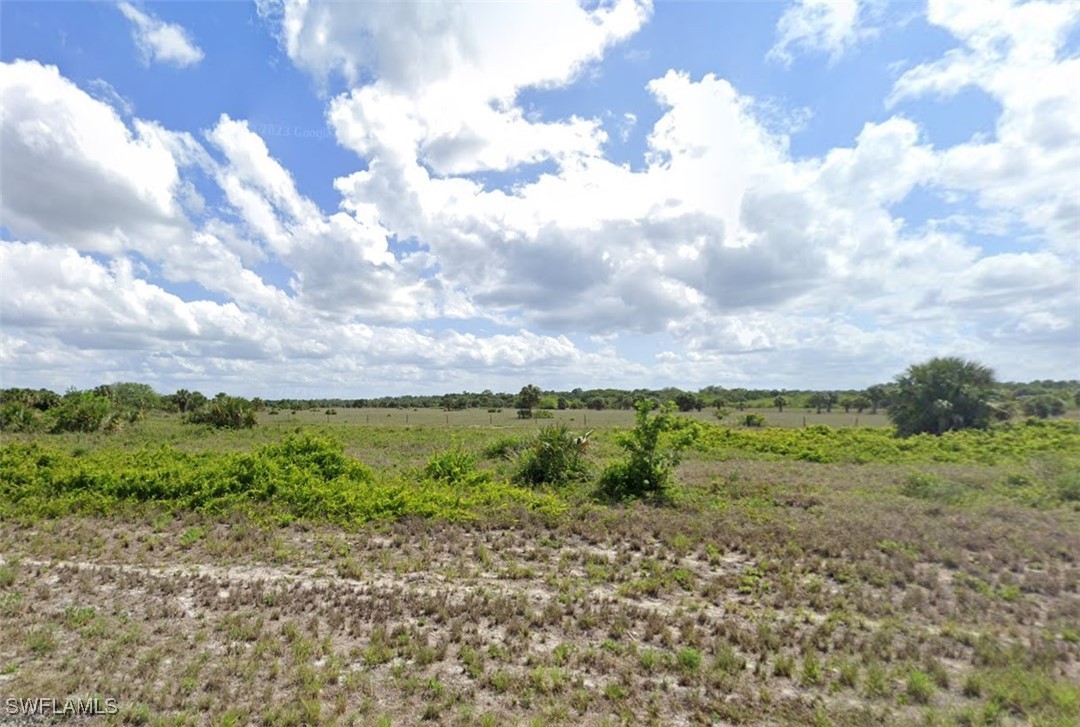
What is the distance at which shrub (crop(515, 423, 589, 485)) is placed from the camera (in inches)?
603

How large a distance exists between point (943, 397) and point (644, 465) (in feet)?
78.1

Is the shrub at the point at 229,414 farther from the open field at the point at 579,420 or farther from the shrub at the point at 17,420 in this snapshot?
the shrub at the point at 17,420

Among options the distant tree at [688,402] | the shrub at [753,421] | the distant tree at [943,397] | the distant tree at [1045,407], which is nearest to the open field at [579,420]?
the shrub at [753,421]

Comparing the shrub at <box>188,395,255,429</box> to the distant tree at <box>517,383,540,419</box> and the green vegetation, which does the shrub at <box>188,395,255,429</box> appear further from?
the distant tree at <box>517,383,540,419</box>

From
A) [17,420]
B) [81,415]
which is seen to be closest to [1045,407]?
[81,415]

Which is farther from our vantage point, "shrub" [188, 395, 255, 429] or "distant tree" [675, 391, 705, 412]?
"distant tree" [675, 391, 705, 412]

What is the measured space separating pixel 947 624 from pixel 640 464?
7763mm

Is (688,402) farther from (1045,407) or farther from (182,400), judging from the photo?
(182,400)

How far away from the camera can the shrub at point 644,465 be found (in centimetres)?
1327

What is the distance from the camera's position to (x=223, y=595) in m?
7.06

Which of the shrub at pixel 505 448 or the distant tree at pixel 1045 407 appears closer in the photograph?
the shrub at pixel 505 448

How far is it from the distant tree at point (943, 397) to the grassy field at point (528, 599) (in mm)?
15769

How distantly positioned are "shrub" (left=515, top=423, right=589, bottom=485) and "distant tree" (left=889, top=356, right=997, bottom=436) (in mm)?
22755

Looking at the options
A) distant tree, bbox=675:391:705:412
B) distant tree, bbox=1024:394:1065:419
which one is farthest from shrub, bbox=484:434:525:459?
distant tree, bbox=675:391:705:412
